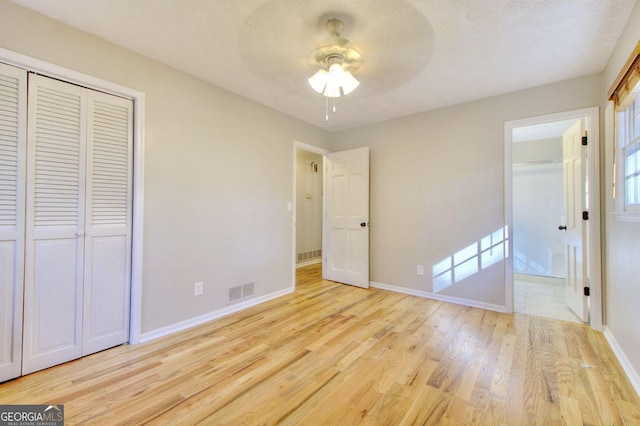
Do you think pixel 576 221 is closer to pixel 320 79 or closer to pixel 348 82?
pixel 348 82

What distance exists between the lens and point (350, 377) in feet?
6.03

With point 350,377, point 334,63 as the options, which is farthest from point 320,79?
point 350,377

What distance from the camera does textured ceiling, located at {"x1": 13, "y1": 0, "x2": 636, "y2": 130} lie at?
176cm

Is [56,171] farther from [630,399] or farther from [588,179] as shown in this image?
[588,179]

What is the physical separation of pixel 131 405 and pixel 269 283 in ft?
6.36

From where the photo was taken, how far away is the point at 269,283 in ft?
11.3

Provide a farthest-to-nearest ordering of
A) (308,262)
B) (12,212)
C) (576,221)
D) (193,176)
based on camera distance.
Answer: (308,262) → (576,221) → (193,176) → (12,212)

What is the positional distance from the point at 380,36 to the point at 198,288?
107 inches

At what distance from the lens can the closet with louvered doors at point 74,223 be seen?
186 centimetres

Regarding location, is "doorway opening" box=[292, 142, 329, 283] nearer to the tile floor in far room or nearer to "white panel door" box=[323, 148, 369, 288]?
"white panel door" box=[323, 148, 369, 288]

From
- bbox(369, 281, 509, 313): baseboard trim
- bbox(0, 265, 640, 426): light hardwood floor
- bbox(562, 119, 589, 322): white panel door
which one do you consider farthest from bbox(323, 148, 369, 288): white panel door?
bbox(562, 119, 589, 322): white panel door

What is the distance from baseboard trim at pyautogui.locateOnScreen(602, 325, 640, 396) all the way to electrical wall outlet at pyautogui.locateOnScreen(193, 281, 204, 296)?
3.31m

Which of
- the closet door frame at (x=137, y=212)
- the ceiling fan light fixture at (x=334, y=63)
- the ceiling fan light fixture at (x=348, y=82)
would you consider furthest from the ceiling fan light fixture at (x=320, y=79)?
the closet door frame at (x=137, y=212)

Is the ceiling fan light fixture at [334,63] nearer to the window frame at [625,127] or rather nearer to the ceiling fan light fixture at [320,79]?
the ceiling fan light fixture at [320,79]
